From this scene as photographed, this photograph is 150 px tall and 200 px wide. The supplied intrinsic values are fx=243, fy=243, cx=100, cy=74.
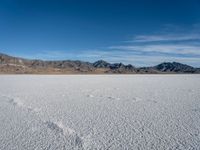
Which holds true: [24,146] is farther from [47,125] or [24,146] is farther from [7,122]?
[7,122]

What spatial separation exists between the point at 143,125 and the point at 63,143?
2.18m

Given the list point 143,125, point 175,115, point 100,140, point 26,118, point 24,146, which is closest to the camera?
point 24,146

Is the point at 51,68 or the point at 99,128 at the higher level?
the point at 99,128

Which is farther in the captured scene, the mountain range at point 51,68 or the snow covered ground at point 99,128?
the mountain range at point 51,68

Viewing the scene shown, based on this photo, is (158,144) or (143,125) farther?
(143,125)

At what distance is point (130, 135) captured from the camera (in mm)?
Answer: 5109

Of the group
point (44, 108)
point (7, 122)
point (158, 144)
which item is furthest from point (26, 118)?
point (158, 144)

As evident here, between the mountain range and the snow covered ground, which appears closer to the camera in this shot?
the snow covered ground

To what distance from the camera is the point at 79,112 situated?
755 cm

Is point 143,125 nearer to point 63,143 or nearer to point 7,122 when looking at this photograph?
point 63,143

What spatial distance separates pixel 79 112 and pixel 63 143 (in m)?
2.91

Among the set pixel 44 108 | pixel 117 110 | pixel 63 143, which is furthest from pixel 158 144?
pixel 44 108

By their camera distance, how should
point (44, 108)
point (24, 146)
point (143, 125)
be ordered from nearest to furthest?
point (24, 146) → point (143, 125) → point (44, 108)

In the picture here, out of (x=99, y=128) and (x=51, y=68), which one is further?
(x=51, y=68)
